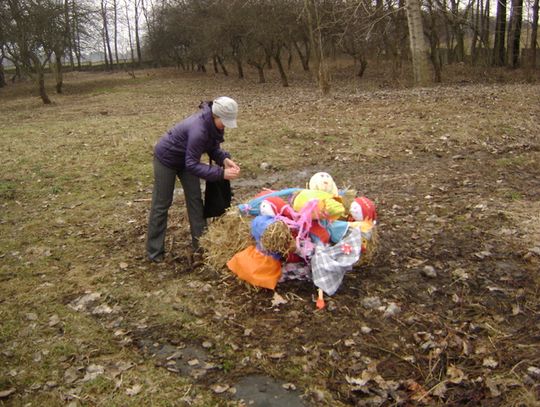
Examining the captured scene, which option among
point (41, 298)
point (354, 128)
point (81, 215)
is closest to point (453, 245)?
point (41, 298)

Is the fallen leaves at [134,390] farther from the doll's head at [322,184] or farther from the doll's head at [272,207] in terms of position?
the doll's head at [322,184]

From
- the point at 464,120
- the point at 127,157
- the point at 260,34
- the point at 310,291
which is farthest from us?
the point at 260,34

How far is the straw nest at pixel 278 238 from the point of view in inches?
169

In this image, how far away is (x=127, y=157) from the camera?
9984 mm

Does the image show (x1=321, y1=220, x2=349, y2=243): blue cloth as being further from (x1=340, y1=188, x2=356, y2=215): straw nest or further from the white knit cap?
the white knit cap

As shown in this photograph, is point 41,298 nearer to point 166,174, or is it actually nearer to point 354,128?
point 166,174

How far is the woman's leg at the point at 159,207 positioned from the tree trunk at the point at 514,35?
22.1 m

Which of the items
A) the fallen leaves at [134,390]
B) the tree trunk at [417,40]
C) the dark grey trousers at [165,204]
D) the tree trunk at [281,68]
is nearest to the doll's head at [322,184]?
the dark grey trousers at [165,204]

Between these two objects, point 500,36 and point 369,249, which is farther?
point 500,36

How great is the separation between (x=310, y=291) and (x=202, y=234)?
1.43 m

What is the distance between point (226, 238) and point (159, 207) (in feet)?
2.91

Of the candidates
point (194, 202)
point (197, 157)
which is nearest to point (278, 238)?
point (197, 157)

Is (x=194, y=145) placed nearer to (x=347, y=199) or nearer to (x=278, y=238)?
(x=278, y=238)

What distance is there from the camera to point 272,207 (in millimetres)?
4535
